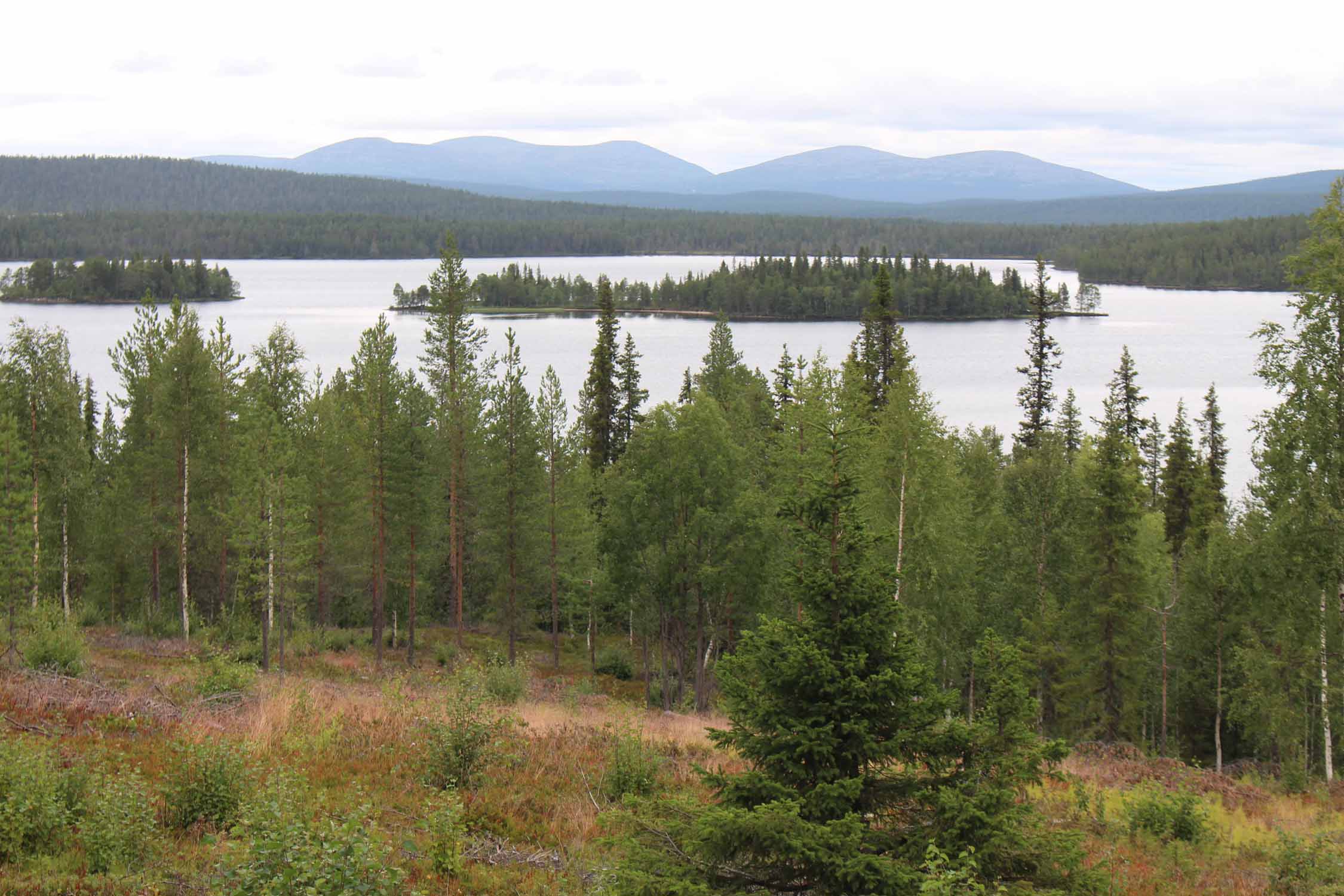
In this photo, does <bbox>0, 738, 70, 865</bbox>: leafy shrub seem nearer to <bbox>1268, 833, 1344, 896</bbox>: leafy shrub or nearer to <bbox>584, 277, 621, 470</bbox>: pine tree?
<bbox>1268, 833, 1344, 896</bbox>: leafy shrub

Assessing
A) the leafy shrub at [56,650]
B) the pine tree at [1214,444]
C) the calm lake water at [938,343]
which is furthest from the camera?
the calm lake water at [938,343]

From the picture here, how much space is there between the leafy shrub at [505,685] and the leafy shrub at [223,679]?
3826mm

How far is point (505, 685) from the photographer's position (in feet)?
58.1

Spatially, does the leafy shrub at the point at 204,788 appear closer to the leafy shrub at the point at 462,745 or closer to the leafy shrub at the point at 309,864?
the leafy shrub at the point at 309,864

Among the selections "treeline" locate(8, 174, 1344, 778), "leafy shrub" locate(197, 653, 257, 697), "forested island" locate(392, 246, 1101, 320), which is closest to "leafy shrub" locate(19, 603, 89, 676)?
"leafy shrub" locate(197, 653, 257, 697)

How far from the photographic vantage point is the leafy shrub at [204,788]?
8836 millimetres

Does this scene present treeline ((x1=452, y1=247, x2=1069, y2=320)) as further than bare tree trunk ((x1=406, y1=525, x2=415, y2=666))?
Yes

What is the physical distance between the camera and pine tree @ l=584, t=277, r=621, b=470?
52.3 m

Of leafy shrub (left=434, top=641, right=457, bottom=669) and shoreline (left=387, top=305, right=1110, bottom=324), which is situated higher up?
shoreline (left=387, top=305, right=1110, bottom=324)

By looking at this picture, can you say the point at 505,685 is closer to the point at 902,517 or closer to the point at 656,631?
the point at 902,517

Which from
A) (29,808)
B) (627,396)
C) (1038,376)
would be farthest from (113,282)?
(29,808)

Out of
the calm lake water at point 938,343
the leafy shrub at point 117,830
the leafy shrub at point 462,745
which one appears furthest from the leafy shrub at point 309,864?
the calm lake water at point 938,343

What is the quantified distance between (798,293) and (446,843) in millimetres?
144682

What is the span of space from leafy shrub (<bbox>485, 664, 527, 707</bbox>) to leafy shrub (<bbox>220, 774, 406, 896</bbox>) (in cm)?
975
